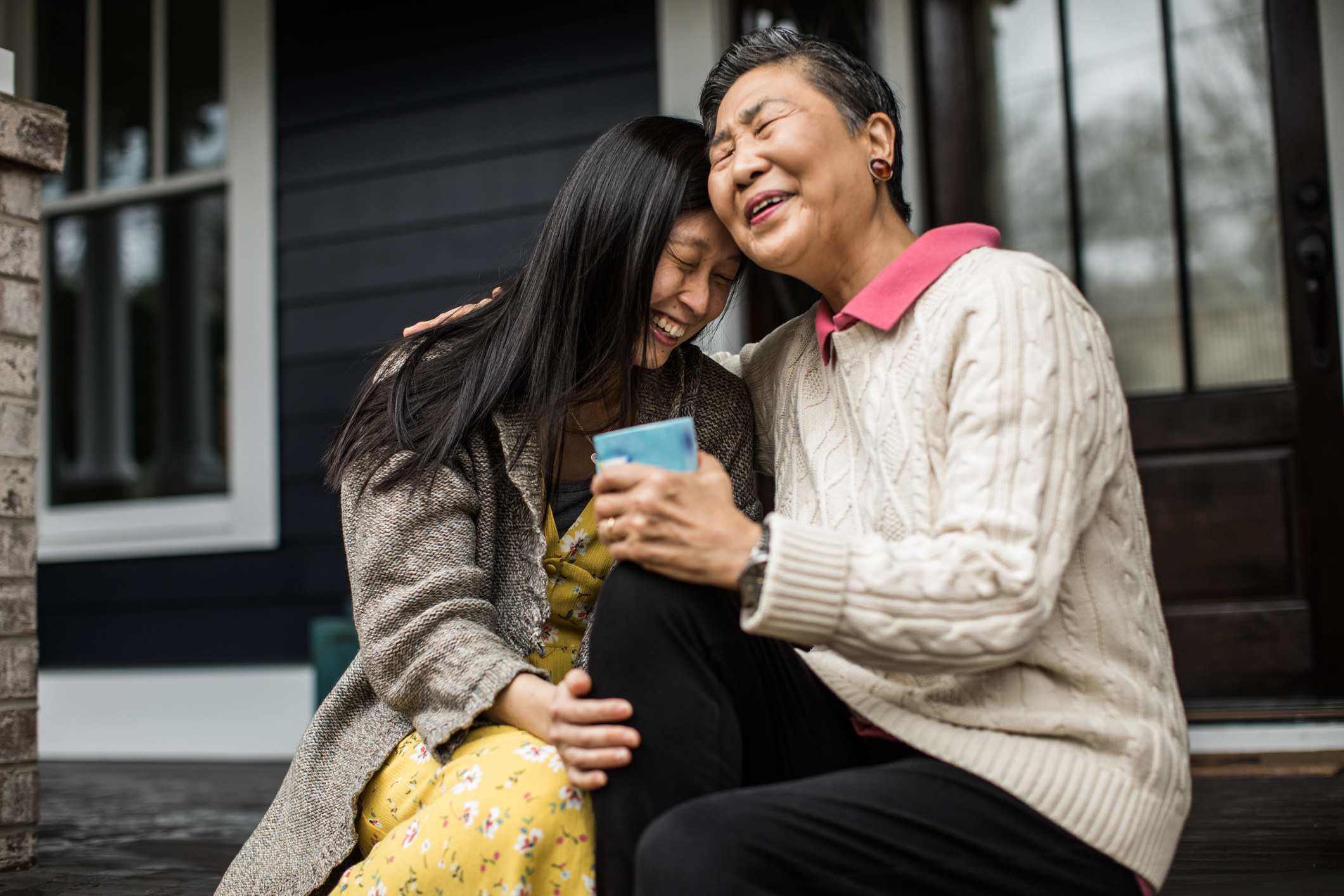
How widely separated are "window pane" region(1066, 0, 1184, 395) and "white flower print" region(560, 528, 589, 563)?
214 centimetres

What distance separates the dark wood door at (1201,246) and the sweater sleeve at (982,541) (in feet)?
6.92

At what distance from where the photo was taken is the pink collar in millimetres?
1276

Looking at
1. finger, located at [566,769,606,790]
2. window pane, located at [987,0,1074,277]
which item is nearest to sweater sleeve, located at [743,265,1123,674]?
finger, located at [566,769,606,790]

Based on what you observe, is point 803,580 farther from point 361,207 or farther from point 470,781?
point 361,207

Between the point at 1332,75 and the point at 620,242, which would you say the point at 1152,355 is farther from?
the point at 620,242

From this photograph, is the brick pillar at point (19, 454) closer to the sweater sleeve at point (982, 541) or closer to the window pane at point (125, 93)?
the sweater sleeve at point (982, 541)

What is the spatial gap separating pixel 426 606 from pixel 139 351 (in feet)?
11.9

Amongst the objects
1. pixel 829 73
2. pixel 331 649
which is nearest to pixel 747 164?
pixel 829 73

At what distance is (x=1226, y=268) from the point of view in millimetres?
3020

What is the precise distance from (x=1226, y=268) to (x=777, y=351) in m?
1.98

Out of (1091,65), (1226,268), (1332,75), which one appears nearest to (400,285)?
(1091,65)

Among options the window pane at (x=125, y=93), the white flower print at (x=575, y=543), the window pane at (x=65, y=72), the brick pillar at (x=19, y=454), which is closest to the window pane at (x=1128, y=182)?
the white flower print at (x=575, y=543)

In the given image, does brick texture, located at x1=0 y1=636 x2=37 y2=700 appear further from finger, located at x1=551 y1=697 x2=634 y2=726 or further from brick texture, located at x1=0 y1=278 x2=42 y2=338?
finger, located at x1=551 y1=697 x2=634 y2=726

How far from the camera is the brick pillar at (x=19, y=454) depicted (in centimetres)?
195
